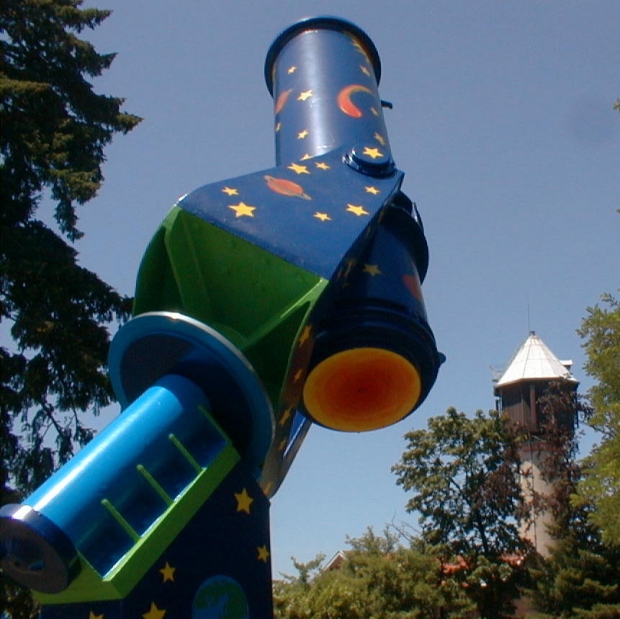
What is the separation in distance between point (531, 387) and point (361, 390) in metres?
32.0

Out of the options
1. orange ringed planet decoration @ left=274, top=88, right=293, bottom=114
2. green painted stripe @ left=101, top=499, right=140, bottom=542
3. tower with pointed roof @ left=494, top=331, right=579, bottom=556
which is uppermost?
tower with pointed roof @ left=494, top=331, right=579, bottom=556

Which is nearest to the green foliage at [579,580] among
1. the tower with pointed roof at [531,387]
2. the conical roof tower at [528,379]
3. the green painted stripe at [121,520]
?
the tower with pointed roof at [531,387]

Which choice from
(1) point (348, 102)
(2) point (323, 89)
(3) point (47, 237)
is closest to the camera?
(1) point (348, 102)

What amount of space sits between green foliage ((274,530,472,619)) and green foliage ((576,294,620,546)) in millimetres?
8105

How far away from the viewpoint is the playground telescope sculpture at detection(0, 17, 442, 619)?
4.96 metres

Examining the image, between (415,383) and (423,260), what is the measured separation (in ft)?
4.73

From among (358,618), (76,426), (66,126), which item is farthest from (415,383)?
(358,618)

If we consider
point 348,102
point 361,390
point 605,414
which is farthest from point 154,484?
point 605,414

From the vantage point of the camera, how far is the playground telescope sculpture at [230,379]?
4965mm

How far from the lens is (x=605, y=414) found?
13.3 metres

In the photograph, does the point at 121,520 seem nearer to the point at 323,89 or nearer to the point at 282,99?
the point at 323,89

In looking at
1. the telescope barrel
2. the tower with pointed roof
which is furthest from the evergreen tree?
the tower with pointed roof

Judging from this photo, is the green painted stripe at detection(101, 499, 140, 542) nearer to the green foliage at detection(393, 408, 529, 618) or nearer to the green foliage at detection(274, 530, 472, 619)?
the green foliage at detection(274, 530, 472, 619)

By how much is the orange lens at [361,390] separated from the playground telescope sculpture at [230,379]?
0.05 ft
